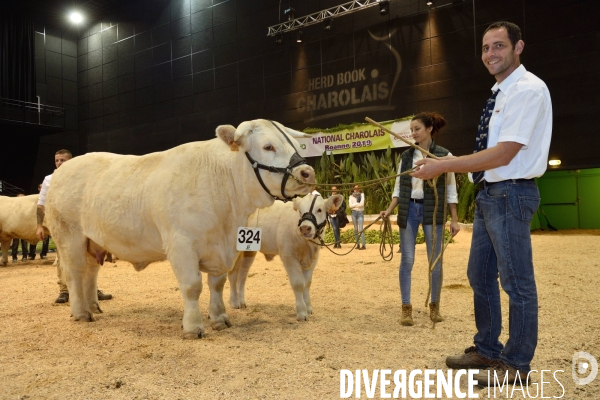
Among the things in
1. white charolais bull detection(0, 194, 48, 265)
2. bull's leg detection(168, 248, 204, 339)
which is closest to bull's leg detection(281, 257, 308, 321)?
bull's leg detection(168, 248, 204, 339)

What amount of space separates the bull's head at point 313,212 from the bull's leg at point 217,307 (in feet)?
2.84

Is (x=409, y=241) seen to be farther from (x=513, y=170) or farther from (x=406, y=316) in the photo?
(x=513, y=170)

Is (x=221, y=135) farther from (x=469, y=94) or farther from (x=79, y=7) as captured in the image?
(x=79, y=7)

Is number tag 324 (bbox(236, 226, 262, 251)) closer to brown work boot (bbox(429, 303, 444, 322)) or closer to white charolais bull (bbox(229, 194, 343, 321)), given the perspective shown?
white charolais bull (bbox(229, 194, 343, 321))

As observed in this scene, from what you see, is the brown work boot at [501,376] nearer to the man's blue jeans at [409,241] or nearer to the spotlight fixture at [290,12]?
the man's blue jeans at [409,241]

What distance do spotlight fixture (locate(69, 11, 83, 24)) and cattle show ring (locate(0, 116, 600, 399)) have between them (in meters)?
17.6

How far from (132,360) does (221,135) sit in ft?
5.35

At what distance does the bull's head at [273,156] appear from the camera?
3.20m

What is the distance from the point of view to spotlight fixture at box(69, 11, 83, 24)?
19344 mm

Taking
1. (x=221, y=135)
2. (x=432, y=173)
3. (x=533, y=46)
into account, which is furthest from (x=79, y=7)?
(x=432, y=173)

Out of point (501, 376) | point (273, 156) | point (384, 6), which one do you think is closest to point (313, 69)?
point (384, 6)

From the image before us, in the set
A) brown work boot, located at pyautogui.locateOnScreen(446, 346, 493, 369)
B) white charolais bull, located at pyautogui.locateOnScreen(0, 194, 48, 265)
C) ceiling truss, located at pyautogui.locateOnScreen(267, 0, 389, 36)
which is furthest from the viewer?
ceiling truss, located at pyautogui.locateOnScreen(267, 0, 389, 36)

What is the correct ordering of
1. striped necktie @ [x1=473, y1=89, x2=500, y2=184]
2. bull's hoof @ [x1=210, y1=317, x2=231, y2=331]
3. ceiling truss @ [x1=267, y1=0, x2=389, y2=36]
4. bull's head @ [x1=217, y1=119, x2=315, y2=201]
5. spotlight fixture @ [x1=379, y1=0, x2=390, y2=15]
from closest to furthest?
striped necktie @ [x1=473, y1=89, x2=500, y2=184], bull's head @ [x1=217, y1=119, x2=315, y2=201], bull's hoof @ [x1=210, y1=317, x2=231, y2=331], spotlight fixture @ [x1=379, y1=0, x2=390, y2=15], ceiling truss @ [x1=267, y1=0, x2=389, y2=36]

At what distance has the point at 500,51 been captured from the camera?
7.47 ft
